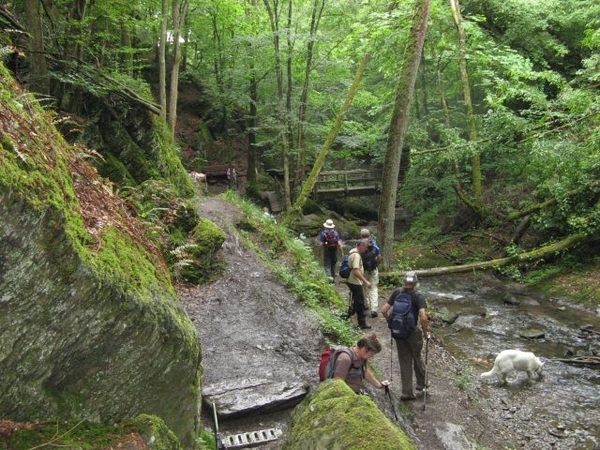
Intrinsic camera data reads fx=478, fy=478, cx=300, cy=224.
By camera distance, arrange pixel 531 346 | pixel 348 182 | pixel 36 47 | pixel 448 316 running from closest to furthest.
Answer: pixel 36 47, pixel 531 346, pixel 448 316, pixel 348 182

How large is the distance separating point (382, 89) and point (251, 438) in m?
19.9

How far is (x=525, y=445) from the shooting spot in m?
6.71

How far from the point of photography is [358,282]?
29.4ft

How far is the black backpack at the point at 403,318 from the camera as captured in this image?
679 cm

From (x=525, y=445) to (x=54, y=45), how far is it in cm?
1146

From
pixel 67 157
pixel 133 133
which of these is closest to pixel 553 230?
pixel 133 133

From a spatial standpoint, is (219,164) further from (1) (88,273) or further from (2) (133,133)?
(1) (88,273)

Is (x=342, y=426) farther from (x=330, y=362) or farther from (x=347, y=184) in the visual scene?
(x=347, y=184)

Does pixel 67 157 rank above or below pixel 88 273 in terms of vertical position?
above

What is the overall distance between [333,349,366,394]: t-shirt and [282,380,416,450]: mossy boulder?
1.86ft

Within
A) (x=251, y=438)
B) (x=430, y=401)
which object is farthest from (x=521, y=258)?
(x=251, y=438)

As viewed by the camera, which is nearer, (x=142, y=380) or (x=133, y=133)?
(x=142, y=380)

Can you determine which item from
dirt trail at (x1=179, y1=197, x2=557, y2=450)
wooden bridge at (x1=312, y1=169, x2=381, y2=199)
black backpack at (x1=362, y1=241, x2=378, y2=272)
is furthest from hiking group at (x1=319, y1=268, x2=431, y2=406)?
wooden bridge at (x1=312, y1=169, x2=381, y2=199)

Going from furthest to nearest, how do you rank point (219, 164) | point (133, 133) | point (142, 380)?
point (219, 164) < point (133, 133) < point (142, 380)
